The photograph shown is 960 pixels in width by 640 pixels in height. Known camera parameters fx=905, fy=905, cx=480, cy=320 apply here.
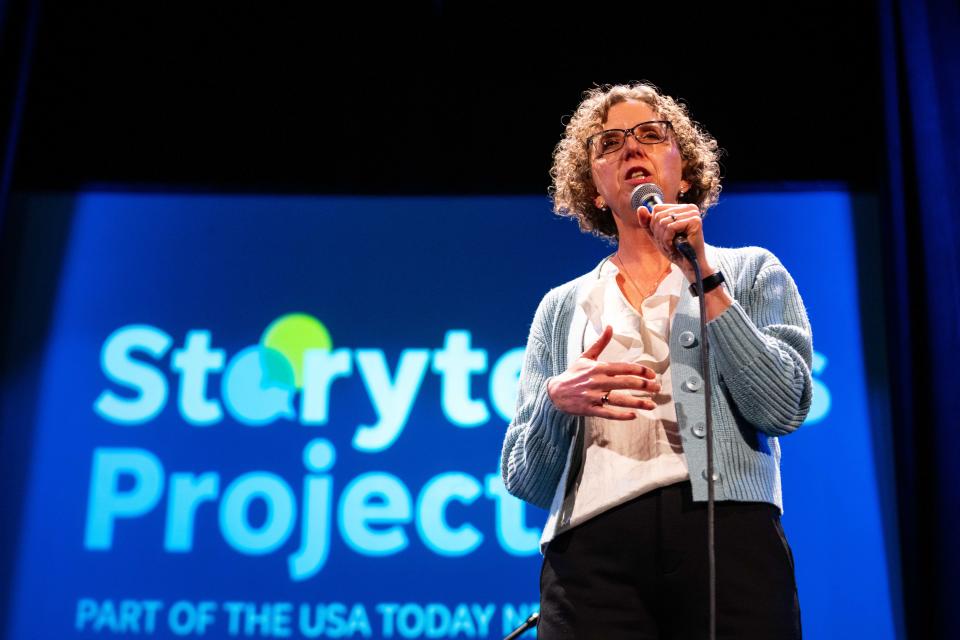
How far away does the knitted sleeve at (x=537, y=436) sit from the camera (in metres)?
1.28

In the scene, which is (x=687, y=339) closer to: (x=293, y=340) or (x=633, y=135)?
(x=633, y=135)

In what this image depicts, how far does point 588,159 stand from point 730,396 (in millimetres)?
584

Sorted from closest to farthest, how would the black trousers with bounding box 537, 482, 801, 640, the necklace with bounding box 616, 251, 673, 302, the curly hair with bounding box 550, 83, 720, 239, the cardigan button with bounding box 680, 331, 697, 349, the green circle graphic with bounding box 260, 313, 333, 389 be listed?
the black trousers with bounding box 537, 482, 801, 640 < the cardigan button with bounding box 680, 331, 697, 349 < the necklace with bounding box 616, 251, 673, 302 < the curly hair with bounding box 550, 83, 720, 239 < the green circle graphic with bounding box 260, 313, 333, 389

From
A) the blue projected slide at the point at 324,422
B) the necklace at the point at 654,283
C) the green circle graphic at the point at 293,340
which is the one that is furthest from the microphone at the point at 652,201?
the green circle graphic at the point at 293,340

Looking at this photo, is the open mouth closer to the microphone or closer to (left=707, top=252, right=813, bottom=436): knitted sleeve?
the microphone

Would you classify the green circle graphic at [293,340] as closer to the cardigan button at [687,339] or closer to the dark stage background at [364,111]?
the dark stage background at [364,111]

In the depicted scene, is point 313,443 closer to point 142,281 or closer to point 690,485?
point 142,281

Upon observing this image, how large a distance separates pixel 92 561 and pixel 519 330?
5.23 feet

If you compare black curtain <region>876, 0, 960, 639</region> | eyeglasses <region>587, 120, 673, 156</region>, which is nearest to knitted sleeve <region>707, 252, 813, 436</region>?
eyeglasses <region>587, 120, 673, 156</region>

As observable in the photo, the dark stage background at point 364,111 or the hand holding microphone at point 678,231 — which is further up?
the dark stage background at point 364,111

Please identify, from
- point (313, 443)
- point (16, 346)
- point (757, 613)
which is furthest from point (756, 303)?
point (16, 346)

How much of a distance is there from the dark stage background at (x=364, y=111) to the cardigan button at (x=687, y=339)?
71.7 inches

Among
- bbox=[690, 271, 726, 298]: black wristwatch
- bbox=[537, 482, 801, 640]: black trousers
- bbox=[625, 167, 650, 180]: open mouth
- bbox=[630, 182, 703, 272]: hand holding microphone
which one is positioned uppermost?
bbox=[625, 167, 650, 180]: open mouth

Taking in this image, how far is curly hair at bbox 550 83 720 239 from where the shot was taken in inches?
62.0
